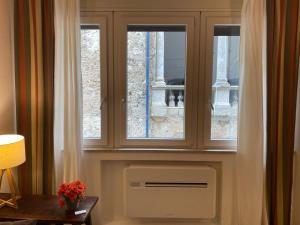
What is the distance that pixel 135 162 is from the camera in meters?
2.88

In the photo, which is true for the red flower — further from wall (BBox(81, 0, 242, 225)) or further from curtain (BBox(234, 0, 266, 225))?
curtain (BBox(234, 0, 266, 225))

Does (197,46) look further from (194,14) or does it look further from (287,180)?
(287,180)

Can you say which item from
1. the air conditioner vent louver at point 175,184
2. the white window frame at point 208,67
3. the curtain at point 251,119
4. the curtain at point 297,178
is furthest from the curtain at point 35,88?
the curtain at point 297,178

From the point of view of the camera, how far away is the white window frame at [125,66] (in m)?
2.73

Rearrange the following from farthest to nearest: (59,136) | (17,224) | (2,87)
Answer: (59,136) → (2,87) → (17,224)

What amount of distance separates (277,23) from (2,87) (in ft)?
7.49

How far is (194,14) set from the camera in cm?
272

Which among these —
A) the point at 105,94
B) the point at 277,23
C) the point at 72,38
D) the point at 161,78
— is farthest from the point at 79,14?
the point at 277,23

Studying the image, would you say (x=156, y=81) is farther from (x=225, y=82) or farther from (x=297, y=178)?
(x=297, y=178)

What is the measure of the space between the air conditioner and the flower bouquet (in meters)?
0.69

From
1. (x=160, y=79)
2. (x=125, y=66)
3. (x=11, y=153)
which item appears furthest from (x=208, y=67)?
(x=11, y=153)

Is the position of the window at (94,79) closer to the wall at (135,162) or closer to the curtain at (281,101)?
the wall at (135,162)

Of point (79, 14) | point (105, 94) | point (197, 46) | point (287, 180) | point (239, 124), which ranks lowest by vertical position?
point (287, 180)

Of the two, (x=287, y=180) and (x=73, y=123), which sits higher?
(x=73, y=123)
